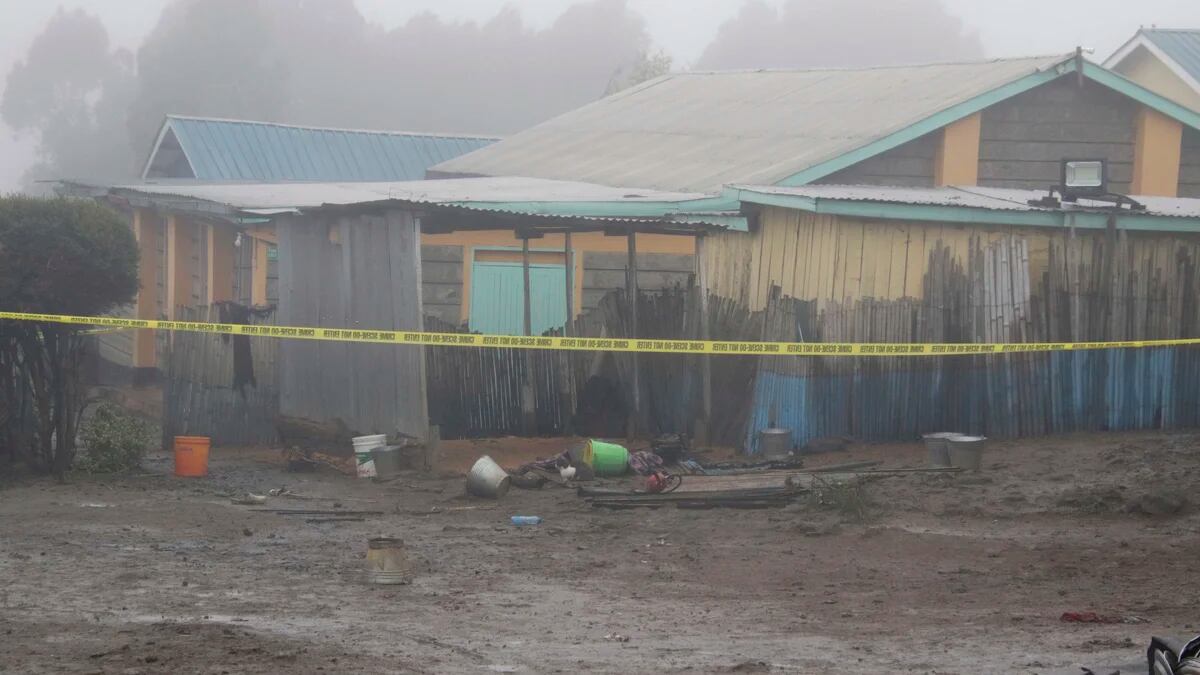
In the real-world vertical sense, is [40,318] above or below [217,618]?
above

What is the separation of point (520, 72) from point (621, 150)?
54.8 metres

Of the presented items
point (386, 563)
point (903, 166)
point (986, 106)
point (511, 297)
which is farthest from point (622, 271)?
point (386, 563)

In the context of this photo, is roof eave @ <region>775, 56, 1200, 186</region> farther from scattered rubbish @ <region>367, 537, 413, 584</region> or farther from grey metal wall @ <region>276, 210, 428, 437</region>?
scattered rubbish @ <region>367, 537, 413, 584</region>

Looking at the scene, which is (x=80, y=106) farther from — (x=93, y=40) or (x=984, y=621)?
(x=984, y=621)

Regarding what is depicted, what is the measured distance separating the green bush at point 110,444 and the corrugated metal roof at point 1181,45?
69.0 feet

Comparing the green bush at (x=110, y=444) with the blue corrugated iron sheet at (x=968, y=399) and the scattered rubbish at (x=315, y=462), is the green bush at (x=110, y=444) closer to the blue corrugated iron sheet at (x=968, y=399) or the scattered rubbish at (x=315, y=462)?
the scattered rubbish at (x=315, y=462)

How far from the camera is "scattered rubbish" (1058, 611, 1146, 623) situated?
803 cm

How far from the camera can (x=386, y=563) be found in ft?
30.4

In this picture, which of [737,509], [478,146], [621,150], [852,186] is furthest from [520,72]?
[737,509]

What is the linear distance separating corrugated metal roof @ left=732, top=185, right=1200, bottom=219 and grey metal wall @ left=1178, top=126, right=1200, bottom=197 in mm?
1664

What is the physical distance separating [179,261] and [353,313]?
27.7ft

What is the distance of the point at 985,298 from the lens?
1494 centimetres

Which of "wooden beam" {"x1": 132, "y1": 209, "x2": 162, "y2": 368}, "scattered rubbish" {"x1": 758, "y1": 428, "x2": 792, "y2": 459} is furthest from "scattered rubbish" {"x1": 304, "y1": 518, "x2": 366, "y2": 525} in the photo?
"wooden beam" {"x1": 132, "y1": 209, "x2": 162, "y2": 368}

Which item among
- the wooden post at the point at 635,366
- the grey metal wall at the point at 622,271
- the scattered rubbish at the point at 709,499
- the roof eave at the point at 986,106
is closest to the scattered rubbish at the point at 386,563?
the scattered rubbish at the point at 709,499
